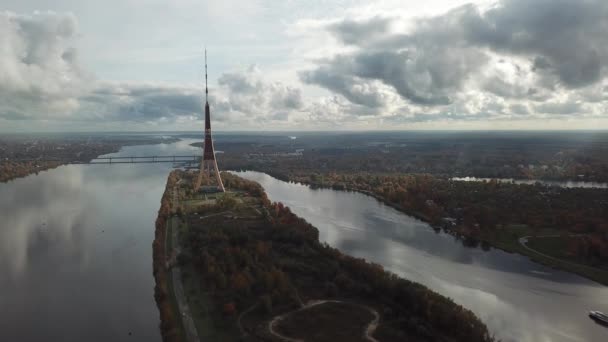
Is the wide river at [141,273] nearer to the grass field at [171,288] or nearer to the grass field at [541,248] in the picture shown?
the grass field at [541,248]

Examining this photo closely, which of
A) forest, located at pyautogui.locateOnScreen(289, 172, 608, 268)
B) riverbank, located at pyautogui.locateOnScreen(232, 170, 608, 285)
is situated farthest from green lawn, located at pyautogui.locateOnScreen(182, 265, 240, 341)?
forest, located at pyautogui.locateOnScreen(289, 172, 608, 268)

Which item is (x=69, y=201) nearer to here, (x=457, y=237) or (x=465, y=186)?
(x=457, y=237)

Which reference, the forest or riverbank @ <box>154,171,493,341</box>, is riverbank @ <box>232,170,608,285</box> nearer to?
the forest

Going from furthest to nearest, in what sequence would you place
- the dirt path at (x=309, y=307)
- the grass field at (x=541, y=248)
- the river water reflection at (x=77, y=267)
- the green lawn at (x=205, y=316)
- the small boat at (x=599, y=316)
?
the grass field at (x=541, y=248) → the small boat at (x=599, y=316) → the river water reflection at (x=77, y=267) → the green lawn at (x=205, y=316) → the dirt path at (x=309, y=307)

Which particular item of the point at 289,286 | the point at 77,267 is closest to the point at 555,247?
the point at 289,286

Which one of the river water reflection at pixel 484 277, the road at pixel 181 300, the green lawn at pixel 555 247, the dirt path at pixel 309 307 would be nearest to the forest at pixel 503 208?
the green lawn at pixel 555 247

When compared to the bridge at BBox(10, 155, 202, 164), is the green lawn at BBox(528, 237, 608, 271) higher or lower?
lower

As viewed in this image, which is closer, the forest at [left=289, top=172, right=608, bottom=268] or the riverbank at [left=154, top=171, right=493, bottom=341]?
the riverbank at [left=154, top=171, right=493, bottom=341]
